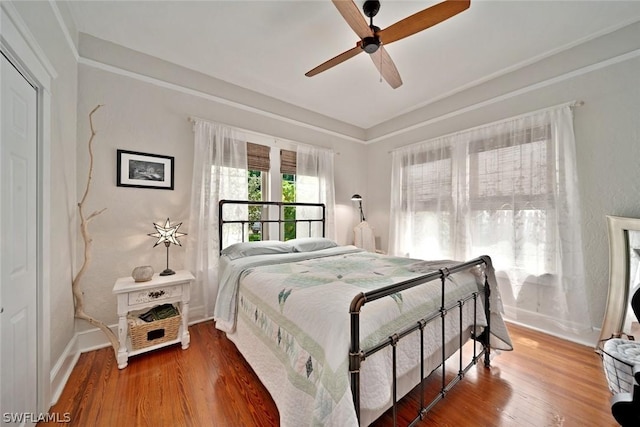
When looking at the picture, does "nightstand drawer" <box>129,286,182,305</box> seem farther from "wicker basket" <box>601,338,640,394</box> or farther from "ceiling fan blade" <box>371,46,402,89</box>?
"wicker basket" <box>601,338,640,394</box>

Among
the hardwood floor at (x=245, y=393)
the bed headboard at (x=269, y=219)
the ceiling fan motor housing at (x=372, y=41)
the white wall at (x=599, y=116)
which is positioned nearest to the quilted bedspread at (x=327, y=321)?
the hardwood floor at (x=245, y=393)

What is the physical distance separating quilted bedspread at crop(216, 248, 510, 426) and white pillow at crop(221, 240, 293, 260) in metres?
0.43

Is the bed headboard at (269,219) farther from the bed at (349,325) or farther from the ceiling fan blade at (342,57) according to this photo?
the ceiling fan blade at (342,57)

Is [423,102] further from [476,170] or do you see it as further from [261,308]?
[261,308]

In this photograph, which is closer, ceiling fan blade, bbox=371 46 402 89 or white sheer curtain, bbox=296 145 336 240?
ceiling fan blade, bbox=371 46 402 89

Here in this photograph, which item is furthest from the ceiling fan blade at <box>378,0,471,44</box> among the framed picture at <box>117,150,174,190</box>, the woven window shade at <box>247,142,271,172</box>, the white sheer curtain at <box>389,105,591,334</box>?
the framed picture at <box>117,150,174,190</box>

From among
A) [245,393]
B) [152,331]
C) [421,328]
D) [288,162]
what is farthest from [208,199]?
[421,328]

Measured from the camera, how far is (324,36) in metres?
2.24

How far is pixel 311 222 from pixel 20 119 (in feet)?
9.39

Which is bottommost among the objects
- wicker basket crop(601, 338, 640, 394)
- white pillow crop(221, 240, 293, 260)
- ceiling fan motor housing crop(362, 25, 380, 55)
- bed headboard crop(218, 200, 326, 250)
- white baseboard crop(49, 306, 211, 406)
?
white baseboard crop(49, 306, 211, 406)

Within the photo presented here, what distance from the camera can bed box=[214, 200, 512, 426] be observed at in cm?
104

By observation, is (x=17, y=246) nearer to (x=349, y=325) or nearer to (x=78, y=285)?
(x=78, y=285)

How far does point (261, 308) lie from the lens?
5.36 ft

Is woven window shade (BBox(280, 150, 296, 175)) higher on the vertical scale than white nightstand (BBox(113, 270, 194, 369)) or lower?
higher
